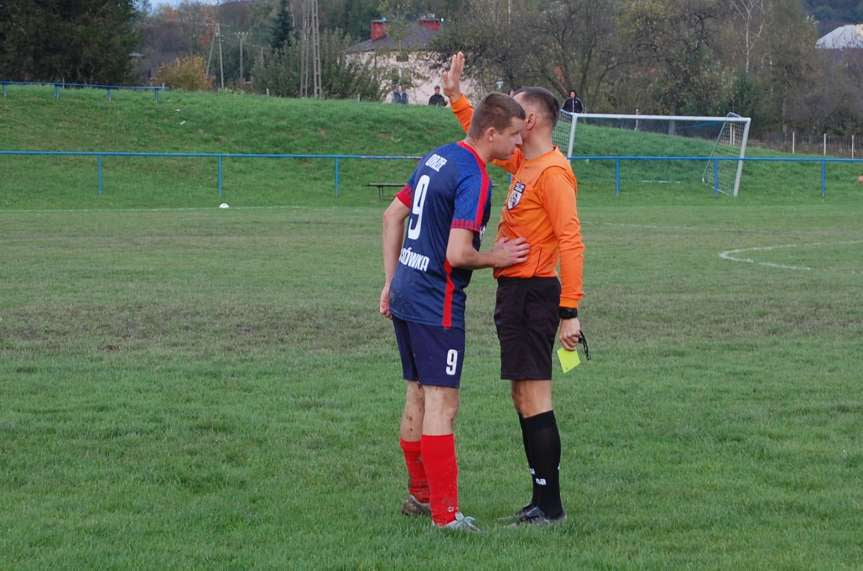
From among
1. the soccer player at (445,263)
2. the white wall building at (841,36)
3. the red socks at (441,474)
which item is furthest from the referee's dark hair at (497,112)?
the white wall building at (841,36)

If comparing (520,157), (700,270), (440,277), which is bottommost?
(700,270)

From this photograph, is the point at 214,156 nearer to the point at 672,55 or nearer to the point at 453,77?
the point at 672,55

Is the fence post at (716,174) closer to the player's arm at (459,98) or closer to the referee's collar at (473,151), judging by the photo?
the player's arm at (459,98)

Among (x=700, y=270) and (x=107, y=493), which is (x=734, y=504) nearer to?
(x=107, y=493)

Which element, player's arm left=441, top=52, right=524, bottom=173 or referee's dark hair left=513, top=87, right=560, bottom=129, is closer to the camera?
referee's dark hair left=513, top=87, right=560, bottom=129

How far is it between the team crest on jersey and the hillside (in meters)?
29.6

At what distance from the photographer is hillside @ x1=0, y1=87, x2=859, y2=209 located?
36.1 meters

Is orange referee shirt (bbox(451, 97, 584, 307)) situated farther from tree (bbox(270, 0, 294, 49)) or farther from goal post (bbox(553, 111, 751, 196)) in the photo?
tree (bbox(270, 0, 294, 49))

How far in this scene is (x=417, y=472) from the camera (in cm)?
556

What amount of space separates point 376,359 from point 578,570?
5381 millimetres

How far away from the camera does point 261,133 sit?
44.8 meters

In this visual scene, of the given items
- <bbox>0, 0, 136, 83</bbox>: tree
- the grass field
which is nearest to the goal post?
→ <bbox>0, 0, 136, 83</bbox>: tree

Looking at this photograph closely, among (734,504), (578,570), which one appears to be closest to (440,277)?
(578,570)

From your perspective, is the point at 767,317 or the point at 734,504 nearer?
the point at 734,504
